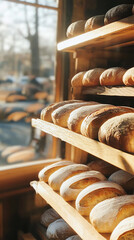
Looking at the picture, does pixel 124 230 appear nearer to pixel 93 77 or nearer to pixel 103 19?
pixel 93 77

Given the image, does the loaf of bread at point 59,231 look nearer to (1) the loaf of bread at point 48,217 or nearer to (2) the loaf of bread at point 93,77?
(1) the loaf of bread at point 48,217

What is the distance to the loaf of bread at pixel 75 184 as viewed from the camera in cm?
131

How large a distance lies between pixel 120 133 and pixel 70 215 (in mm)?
546

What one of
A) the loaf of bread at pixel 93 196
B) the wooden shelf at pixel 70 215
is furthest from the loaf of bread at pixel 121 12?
the wooden shelf at pixel 70 215

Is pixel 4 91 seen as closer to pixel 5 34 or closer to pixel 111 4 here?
pixel 5 34

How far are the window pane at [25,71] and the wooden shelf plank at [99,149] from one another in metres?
0.99

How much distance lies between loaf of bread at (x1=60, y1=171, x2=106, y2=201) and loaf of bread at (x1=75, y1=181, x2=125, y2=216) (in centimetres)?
9

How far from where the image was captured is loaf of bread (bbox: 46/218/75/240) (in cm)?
154

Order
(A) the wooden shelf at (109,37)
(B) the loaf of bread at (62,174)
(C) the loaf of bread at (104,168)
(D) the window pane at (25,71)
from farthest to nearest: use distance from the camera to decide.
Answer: (D) the window pane at (25,71) < (C) the loaf of bread at (104,168) < (B) the loaf of bread at (62,174) < (A) the wooden shelf at (109,37)

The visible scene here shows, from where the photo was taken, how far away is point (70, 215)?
119 centimetres

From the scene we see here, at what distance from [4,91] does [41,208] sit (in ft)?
3.63

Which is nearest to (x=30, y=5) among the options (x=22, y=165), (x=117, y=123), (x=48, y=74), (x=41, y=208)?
(x=48, y=74)

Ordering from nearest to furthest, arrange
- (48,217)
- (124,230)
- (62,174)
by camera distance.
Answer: (124,230) < (62,174) < (48,217)

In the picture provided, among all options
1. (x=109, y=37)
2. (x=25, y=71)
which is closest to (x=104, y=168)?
(x=109, y=37)
